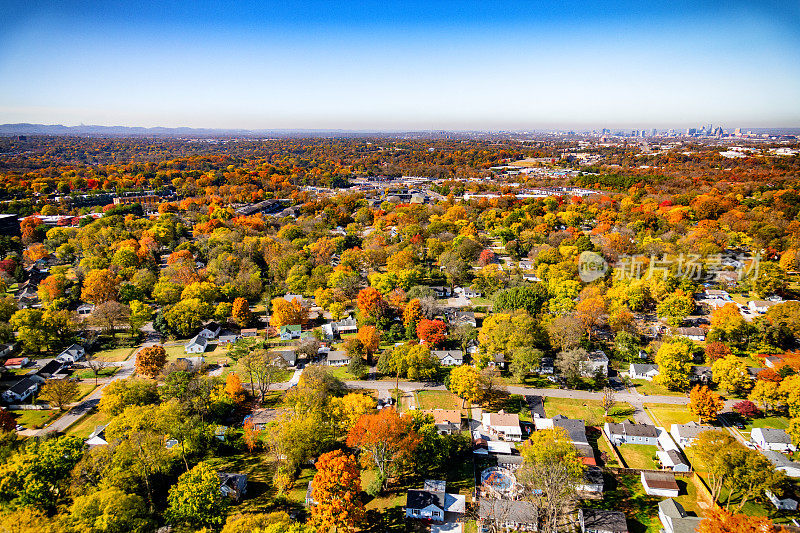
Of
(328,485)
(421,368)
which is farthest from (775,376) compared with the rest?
(328,485)

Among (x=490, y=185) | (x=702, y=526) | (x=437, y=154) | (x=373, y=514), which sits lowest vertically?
(x=373, y=514)

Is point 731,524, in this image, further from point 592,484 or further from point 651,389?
point 651,389

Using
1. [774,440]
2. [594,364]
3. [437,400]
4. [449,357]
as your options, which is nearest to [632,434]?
[774,440]

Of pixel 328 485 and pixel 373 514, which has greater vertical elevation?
pixel 328 485

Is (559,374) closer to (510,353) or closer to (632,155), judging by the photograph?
(510,353)

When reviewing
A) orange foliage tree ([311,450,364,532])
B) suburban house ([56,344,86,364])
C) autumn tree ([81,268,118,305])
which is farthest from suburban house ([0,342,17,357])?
orange foliage tree ([311,450,364,532])

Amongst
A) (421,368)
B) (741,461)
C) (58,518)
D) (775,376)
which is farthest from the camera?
(421,368)
